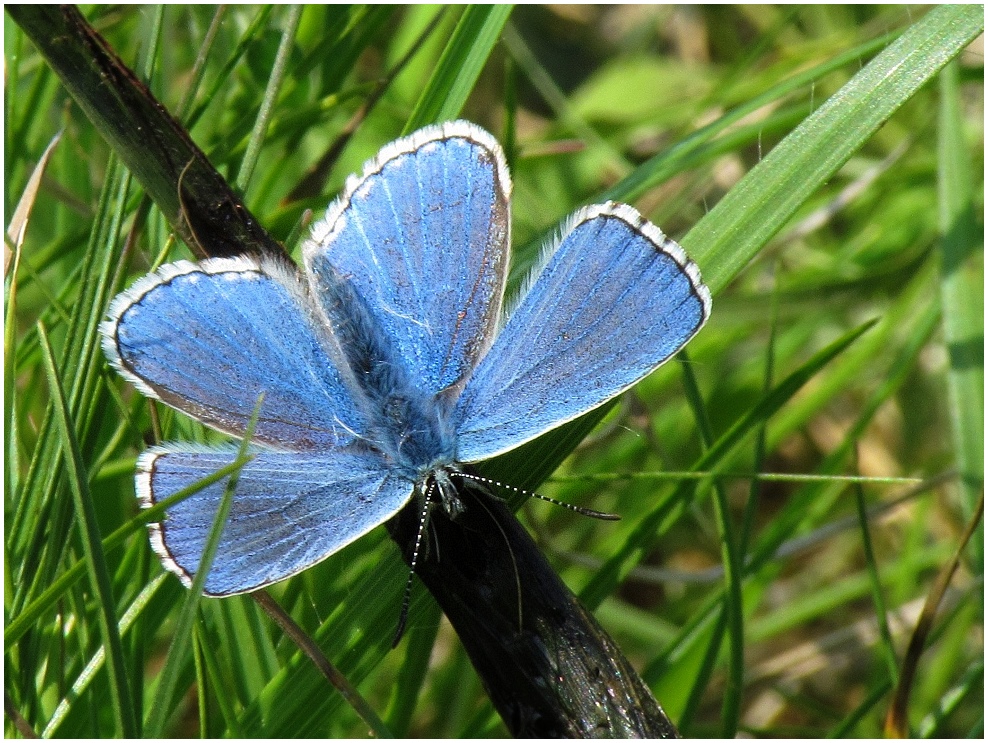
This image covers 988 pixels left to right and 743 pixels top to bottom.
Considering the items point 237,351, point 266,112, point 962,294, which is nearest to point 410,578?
point 237,351

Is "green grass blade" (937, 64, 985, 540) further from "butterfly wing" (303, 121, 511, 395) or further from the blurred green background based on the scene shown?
"butterfly wing" (303, 121, 511, 395)

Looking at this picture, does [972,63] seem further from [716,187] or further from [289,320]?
[289,320]

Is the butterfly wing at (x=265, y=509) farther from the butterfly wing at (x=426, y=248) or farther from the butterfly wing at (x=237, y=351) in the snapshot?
the butterfly wing at (x=426, y=248)

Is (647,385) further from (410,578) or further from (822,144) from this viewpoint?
(410,578)

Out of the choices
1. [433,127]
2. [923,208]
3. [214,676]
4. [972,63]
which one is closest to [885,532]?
[923,208]

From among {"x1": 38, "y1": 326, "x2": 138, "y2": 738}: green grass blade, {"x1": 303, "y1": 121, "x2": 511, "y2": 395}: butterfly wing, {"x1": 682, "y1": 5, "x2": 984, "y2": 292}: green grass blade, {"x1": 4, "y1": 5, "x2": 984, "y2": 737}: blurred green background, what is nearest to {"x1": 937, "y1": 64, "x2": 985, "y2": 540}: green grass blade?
{"x1": 4, "y1": 5, "x2": 984, "y2": 737}: blurred green background
